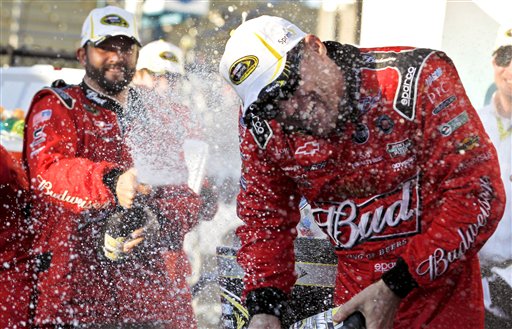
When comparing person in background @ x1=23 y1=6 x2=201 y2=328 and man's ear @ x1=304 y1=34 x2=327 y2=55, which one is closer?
man's ear @ x1=304 y1=34 x2=327 y2=55

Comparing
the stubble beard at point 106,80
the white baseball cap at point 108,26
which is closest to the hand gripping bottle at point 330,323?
the stubble beard at point 106,80

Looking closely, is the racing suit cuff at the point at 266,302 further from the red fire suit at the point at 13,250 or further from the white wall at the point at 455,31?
the white wall at the point at 455,31

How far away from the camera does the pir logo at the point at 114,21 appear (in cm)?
509

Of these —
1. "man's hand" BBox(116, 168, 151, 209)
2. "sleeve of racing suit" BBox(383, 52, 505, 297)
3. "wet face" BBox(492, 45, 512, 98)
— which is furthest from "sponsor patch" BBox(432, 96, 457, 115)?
"wet face" BBox(492, 45, 512, 98)

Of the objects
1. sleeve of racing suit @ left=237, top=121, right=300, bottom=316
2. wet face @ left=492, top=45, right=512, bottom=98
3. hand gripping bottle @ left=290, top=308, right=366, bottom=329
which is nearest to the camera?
hand gripping bottle @ left=290, top=308, right=366, bottom=329

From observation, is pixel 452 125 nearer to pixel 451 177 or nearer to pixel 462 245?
pixel 451 177

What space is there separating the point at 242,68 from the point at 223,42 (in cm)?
383

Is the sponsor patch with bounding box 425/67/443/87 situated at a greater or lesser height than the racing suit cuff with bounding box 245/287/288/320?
greater

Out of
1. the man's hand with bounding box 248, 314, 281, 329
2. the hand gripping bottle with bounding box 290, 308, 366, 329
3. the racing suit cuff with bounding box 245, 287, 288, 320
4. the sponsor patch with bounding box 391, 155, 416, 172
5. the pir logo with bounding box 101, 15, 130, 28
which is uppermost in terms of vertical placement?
the sponsor patch with bounding box 391, 155, 416, 172

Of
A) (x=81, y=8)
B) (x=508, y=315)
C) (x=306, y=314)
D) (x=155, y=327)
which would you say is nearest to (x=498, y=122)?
(x=508, y=315)

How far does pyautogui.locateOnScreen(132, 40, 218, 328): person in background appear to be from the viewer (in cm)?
464

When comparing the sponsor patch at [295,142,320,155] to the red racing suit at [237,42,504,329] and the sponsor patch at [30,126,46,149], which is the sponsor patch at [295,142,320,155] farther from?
the sponsor patch at [30,126,46,149]

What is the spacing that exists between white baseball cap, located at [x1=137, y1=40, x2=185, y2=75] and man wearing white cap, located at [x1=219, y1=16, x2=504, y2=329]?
2.50 meters

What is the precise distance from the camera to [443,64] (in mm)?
2963
